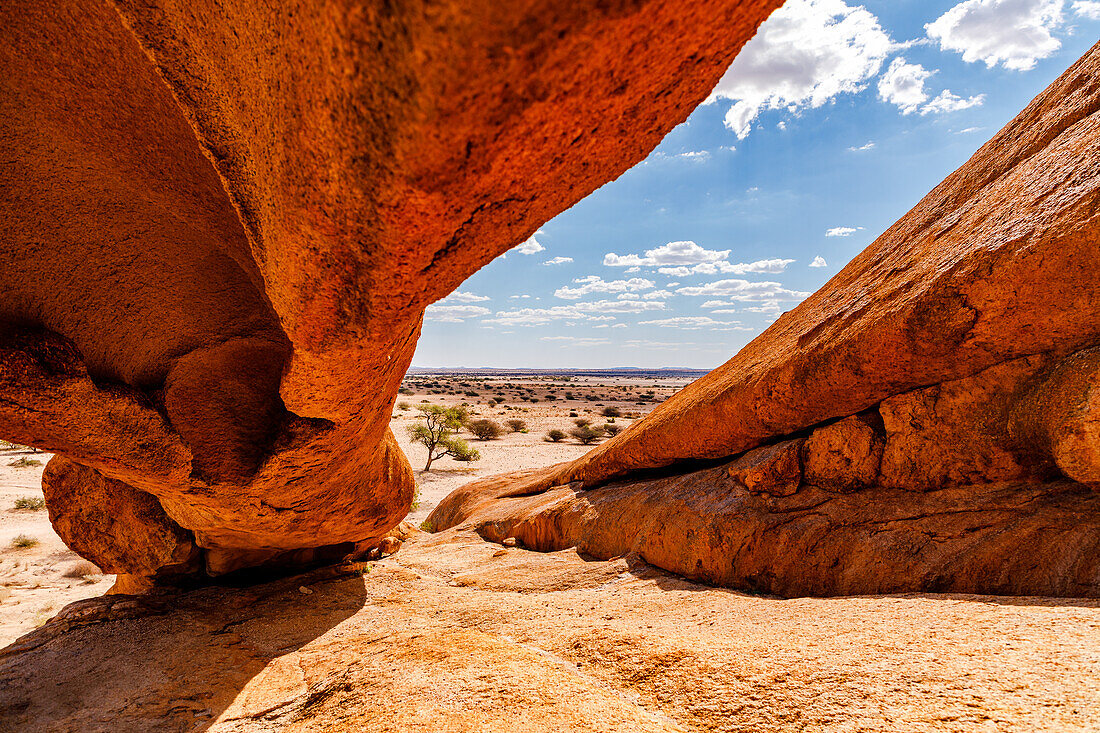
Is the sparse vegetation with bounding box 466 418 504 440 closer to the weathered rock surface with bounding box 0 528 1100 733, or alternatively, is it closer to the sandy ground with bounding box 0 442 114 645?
the sandy ground with bounding box 0 442 114 645

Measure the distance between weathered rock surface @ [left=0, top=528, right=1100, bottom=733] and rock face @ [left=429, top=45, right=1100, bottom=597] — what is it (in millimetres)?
548

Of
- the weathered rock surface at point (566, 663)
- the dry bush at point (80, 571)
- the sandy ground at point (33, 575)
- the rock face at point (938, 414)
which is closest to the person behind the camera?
the weathered rock surface at point (566, 663)

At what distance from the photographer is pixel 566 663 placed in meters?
3.01

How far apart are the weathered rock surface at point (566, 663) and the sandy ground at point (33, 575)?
3422 mm

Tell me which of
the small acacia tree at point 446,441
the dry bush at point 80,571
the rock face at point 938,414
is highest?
the rock face at point 938,414

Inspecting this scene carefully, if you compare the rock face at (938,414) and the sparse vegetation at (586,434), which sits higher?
the rock face at (938,414)

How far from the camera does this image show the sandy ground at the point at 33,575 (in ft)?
22.7

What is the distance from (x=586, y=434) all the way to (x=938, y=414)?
23.2 meters

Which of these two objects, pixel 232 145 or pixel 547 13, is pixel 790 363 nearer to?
pixel 547 13

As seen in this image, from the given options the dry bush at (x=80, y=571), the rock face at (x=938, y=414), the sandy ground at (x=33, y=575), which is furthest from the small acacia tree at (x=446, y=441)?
the rock face at (x=938, y=414)

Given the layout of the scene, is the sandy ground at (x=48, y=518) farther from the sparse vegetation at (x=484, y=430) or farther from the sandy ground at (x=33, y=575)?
the sparse vegetation at (x=484, y=430)

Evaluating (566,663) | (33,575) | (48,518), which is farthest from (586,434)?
(566,663)

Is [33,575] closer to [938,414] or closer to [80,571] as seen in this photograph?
[80,571]

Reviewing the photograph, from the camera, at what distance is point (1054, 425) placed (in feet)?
11.0
